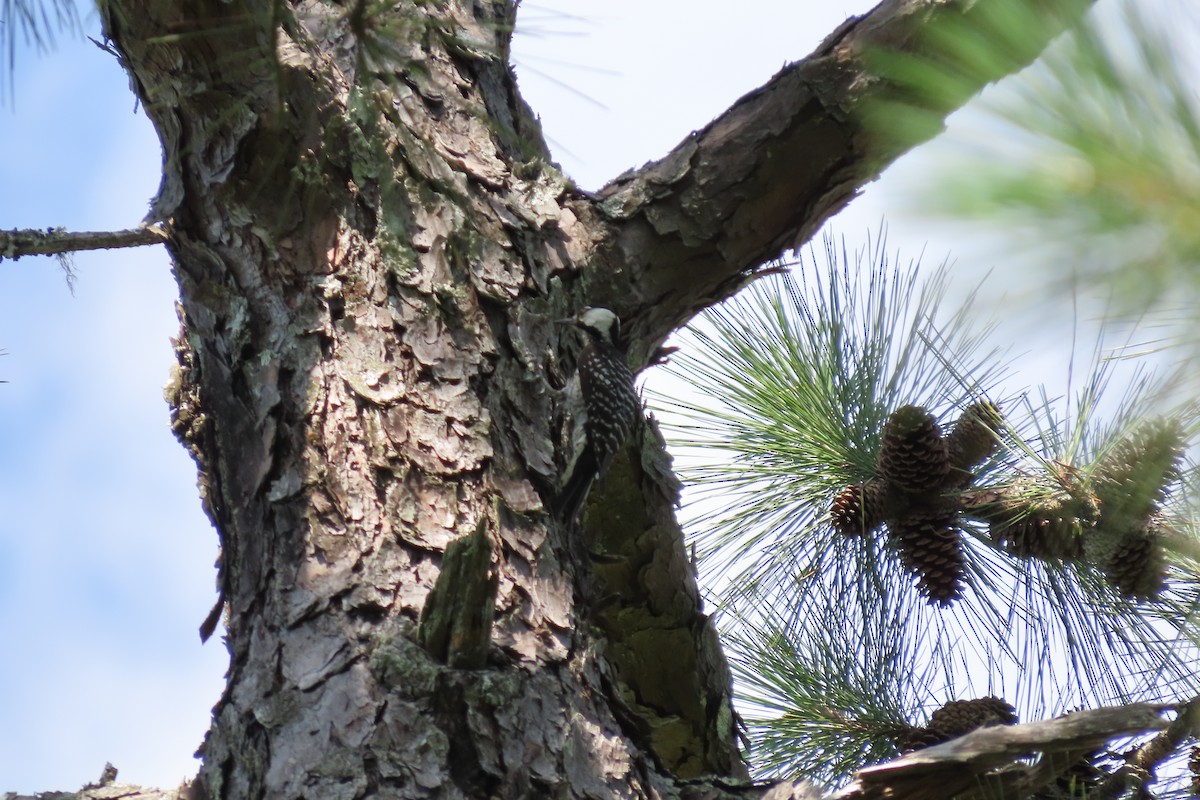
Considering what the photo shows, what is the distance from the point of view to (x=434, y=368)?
2.21 metres

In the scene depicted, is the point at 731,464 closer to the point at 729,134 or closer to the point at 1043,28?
the point at 729,134

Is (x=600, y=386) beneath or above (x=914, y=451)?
above

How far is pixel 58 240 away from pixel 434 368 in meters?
0.99

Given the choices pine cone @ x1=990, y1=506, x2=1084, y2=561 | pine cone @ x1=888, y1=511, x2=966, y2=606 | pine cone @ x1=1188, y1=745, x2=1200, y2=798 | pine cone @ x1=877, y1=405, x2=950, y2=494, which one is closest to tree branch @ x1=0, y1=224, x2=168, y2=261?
pine cone @ x1=877, y1=405, x2=950, y2=494

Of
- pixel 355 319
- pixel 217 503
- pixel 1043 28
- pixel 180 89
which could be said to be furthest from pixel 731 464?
pixel 1043 28

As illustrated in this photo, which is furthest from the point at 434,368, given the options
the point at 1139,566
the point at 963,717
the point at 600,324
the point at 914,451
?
the point at 1139,566

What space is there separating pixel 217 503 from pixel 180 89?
89cm

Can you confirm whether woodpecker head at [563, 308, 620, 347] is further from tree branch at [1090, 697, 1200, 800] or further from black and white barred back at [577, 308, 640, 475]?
tree branch at [1090, 697, 1200, 800]

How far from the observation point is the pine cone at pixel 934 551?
260 centimetres

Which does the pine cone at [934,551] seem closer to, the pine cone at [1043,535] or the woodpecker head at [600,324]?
the pine cone at [1043,535]

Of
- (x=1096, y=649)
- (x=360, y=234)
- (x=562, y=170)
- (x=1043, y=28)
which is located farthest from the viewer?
(x=562, y=170)

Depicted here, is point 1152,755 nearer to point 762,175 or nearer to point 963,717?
point 963,717

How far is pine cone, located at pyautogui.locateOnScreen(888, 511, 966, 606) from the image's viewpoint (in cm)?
260

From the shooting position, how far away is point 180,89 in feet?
7.37
